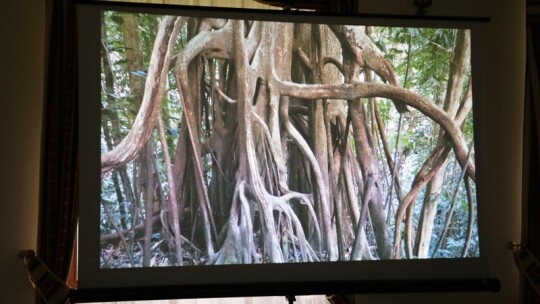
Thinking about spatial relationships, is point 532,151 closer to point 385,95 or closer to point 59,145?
point 385,95

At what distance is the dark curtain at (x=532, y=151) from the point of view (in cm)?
420

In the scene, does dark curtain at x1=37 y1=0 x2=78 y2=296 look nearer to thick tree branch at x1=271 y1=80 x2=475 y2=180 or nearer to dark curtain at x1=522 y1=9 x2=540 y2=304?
thick tree branch at x1=271 y1=80 x2=475 y2=180

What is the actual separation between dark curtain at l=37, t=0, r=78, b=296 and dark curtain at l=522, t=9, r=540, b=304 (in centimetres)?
266

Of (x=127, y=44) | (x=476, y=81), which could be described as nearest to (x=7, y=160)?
(x=127, y=44)

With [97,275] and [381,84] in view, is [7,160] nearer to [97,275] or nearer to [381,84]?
[97,275]

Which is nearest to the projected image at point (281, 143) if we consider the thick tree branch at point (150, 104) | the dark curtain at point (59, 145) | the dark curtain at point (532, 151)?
the thick tree branch at point (150, 104)

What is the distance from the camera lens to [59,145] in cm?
370

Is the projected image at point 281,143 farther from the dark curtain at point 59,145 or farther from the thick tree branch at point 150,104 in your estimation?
the dark curtain at point 59,145

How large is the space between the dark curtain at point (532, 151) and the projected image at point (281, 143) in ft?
2.06

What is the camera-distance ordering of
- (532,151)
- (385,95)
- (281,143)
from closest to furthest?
(281,143), (385,95), (532,151)

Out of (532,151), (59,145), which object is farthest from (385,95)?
(59,145)

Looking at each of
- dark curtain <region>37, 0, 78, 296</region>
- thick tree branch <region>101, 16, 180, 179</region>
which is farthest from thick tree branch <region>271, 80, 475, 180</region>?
dark curtain <region>37, 0, 78, 296</region>

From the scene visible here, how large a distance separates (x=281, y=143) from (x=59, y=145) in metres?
1.20

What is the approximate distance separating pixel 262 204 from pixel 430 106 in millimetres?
1088
